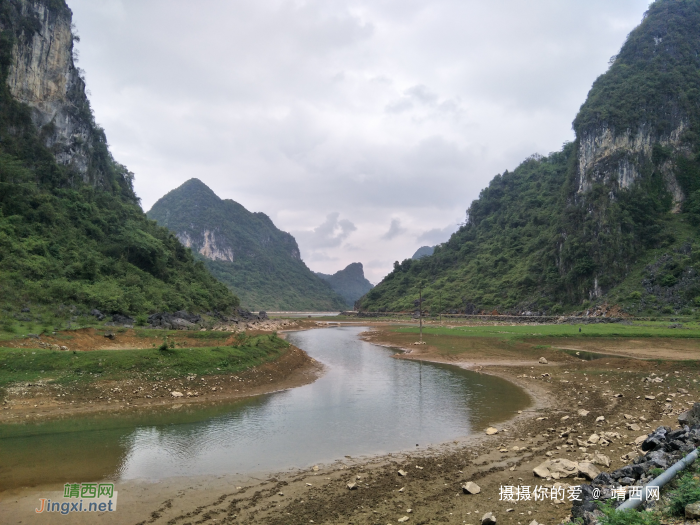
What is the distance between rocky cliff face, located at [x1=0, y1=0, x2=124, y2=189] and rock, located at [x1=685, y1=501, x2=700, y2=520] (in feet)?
188

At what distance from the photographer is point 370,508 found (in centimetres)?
862

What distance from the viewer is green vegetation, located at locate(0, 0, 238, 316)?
31797mm

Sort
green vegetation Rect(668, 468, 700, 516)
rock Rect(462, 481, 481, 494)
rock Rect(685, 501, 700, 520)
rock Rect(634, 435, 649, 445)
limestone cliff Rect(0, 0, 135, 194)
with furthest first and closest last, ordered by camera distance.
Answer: limestone cliff Rect(0, 0, 135, 194), rock Rect(634, 435, 649, 445), rock Rect(462, 481, 481, 494), green vegetation Rect(668, 468, 700, 516), rock Rect(685, 501, 700, 520)

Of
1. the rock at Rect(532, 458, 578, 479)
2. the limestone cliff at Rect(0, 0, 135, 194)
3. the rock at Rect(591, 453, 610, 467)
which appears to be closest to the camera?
the rock at Rect(532, 458, 578, 479)

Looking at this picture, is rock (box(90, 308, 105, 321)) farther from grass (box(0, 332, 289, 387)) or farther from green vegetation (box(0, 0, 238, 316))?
grass (box(0, 332, 289, 387))

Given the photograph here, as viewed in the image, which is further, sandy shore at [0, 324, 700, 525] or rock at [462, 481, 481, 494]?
rock at [462, 481, 481, 494]

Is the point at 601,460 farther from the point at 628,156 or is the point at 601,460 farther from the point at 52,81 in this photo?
the point at 628,156

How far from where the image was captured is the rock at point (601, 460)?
403 inches

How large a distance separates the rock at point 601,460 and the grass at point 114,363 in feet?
58.5

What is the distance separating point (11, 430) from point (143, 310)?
2517 cm

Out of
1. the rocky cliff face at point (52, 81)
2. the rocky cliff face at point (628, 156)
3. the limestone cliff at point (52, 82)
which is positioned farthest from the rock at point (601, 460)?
the rocky cliff face at point (628, 156)

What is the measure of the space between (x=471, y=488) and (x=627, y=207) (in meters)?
74.1

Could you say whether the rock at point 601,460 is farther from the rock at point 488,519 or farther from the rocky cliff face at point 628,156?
the rocky cliff face at point 628,156

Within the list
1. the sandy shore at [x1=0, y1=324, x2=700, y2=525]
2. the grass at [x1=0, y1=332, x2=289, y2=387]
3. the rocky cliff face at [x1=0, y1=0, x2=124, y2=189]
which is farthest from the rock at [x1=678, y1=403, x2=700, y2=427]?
the rocky cliff face at [x1=0, y1=0, x2=124, y2=189]
